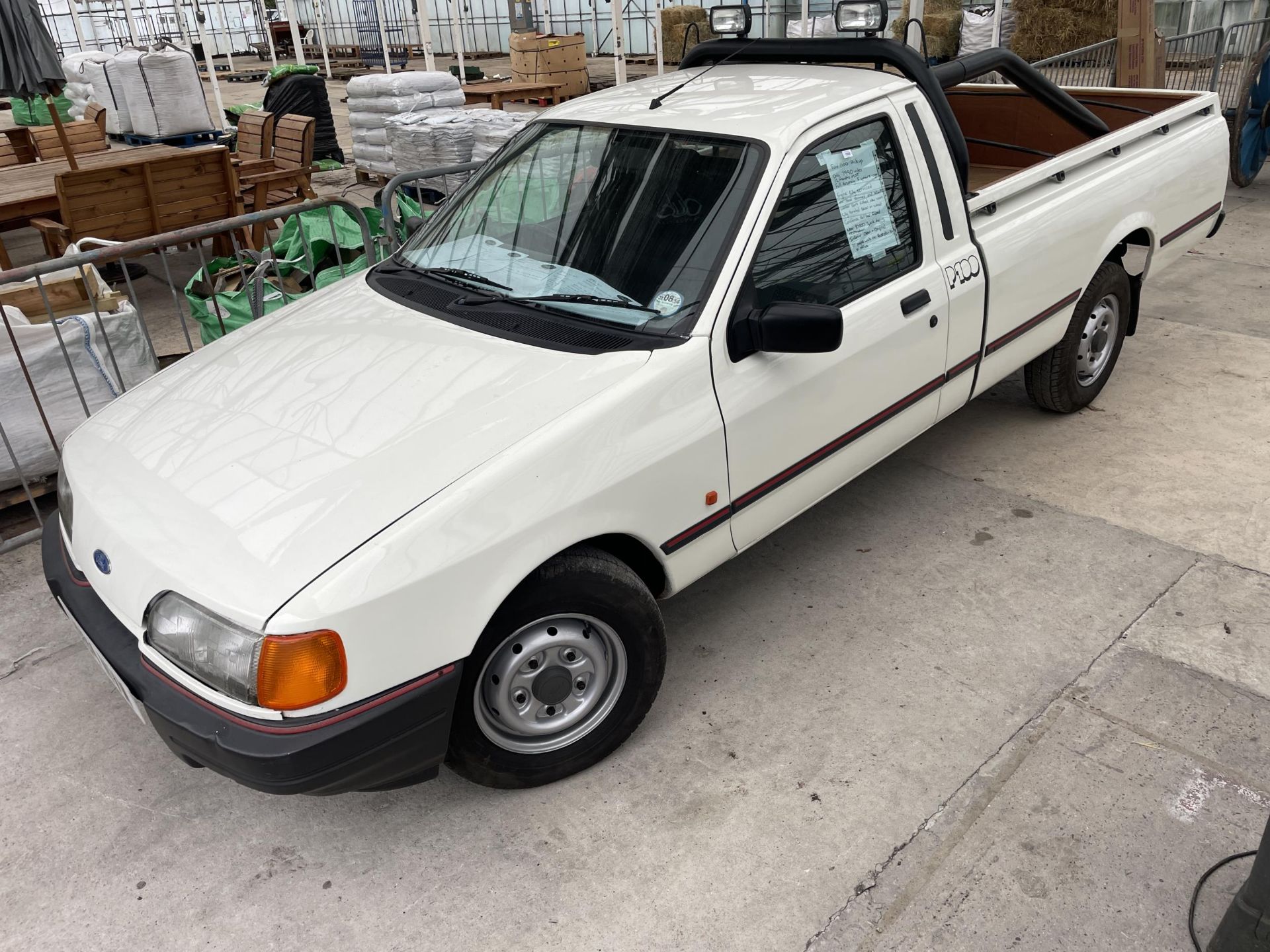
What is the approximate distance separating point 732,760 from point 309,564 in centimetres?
145

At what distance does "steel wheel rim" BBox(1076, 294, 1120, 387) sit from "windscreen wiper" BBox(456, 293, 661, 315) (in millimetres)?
2694

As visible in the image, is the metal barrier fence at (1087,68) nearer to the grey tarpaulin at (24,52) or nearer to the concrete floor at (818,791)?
the concrete floor at (818,791)

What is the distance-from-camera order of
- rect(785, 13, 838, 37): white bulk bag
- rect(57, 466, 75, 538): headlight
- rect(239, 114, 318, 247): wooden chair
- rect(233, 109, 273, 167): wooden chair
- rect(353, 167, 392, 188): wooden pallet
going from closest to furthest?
rect(57, 466, 75, 538): headlight < rect(239, 114, 318, 247): wooden chair < rect(233, 109, 273, 167): wooden chair < rect(353, 167, 392, 188): wooden pallet < rect(785, 13, 838, 37): white bulk bag

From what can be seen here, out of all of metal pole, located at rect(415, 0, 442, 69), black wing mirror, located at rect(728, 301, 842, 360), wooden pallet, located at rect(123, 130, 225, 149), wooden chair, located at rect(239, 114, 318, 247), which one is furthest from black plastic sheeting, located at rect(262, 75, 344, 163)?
black wing mirror, located at rect(728, 301, 842, 360)

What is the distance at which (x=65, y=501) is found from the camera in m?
3.02

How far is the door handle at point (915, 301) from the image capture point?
136 inches

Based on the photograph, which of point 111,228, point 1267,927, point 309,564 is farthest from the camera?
point 111,228

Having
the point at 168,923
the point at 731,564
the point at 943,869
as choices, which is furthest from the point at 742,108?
the point at 168,923

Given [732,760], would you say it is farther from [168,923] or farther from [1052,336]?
[1052,336]

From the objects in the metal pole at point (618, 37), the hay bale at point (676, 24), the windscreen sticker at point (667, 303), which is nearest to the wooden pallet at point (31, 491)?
the windscreen sticker at point (667, 303)

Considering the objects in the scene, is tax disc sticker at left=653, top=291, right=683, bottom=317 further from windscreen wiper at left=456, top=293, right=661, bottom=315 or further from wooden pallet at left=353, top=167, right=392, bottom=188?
wooden pallet at left=353, top=167, right=392, bottom=188

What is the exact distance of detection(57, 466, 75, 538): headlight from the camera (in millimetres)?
2959

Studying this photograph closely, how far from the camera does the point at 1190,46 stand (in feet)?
30.3

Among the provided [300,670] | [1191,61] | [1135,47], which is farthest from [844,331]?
[1191,61]
